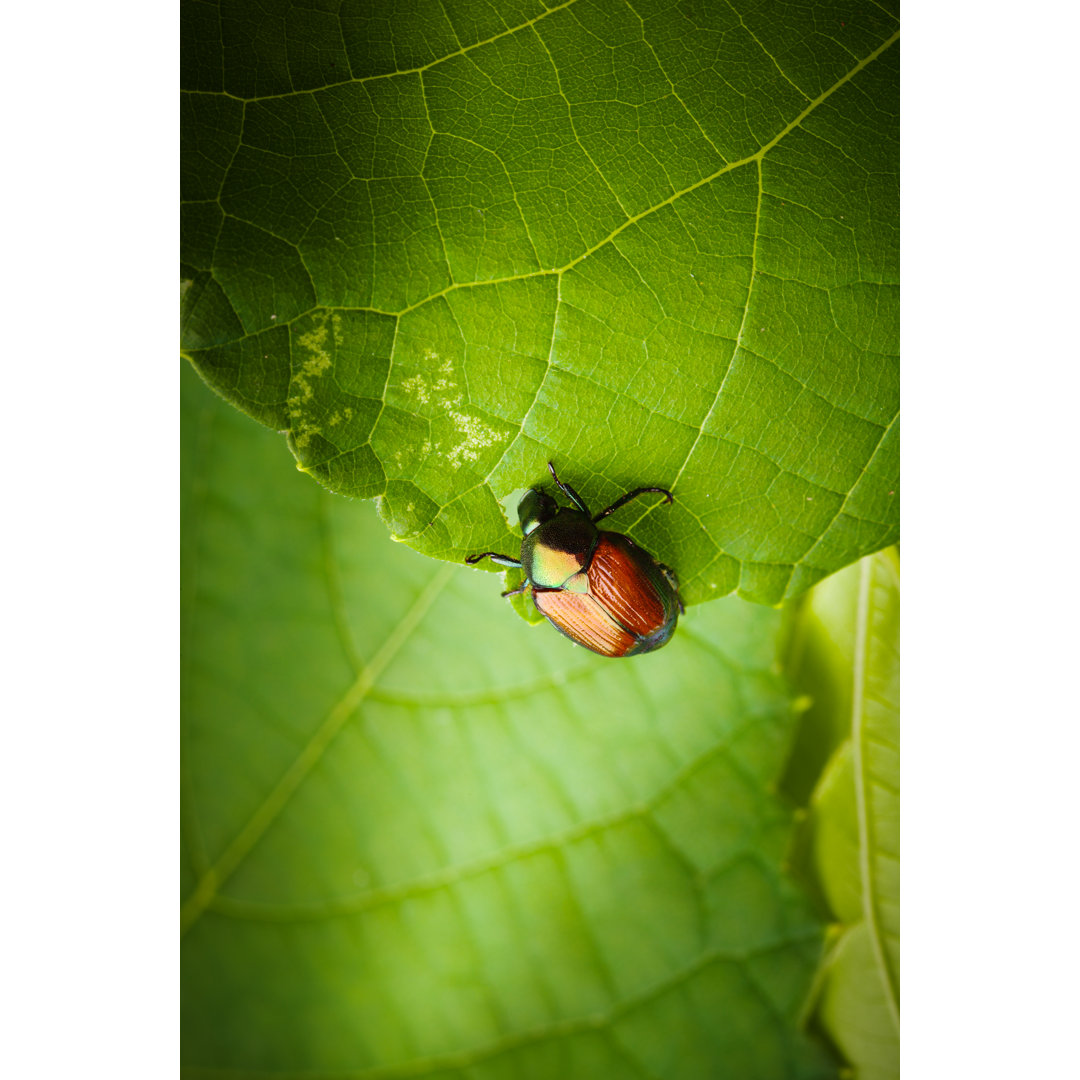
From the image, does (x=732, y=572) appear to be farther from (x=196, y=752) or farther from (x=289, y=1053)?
(x=289, y=1053)

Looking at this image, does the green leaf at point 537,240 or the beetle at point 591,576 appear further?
the beetle at point 591,576

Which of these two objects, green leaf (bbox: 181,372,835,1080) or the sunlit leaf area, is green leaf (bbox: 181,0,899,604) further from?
green leaf (bbox: 181,372,835,1080)

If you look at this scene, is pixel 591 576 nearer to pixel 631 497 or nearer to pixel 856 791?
pixel 631 497

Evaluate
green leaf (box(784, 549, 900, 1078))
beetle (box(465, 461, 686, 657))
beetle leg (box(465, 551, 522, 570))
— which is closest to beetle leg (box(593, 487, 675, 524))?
beetle (box(465, 461, 686, 657))

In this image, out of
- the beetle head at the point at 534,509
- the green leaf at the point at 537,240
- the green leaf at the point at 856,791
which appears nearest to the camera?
the green leaf at the point at 537,240

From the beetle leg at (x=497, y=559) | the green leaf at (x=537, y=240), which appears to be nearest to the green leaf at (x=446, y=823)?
the beetle leg at (x=497, y=559)

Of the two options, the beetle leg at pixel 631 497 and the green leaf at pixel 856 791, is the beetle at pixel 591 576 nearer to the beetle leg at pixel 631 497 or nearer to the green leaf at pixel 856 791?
the beetle leg at pixel 631 497

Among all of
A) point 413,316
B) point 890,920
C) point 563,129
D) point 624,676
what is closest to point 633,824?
point 624,676
